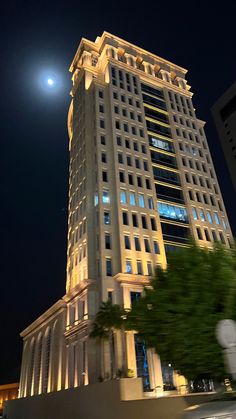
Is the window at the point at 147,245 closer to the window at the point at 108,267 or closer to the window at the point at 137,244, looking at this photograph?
the window at the point at 137,244

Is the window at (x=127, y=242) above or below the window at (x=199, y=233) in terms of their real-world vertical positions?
below

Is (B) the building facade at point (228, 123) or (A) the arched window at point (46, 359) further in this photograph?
(B) the building facade at point (228, 123)

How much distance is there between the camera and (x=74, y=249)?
177ft

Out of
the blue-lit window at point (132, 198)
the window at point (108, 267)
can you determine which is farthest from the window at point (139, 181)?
the window at point (108, 267)

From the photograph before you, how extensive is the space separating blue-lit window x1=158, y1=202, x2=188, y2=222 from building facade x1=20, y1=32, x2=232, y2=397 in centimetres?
21

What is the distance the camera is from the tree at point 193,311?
11703mm

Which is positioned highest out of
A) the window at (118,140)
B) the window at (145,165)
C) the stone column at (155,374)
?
the window at (118,140)

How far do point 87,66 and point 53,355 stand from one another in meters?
56.4

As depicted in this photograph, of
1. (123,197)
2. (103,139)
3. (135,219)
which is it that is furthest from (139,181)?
(103,139)

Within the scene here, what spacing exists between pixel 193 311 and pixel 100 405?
61.2 ft

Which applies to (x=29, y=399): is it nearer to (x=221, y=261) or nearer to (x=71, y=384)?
(x=71, y=384)

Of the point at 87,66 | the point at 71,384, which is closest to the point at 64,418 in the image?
the point at 71,384

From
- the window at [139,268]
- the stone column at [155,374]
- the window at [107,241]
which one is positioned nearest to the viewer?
the stone column at [155,374]

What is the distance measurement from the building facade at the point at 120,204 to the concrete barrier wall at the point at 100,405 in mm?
4642
